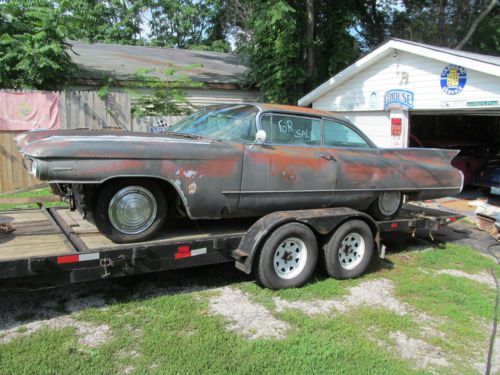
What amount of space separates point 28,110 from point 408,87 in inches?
343

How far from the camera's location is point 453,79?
9602 millimetres

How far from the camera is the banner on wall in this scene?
9.87 meters

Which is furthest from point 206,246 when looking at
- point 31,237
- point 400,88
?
point 400,88

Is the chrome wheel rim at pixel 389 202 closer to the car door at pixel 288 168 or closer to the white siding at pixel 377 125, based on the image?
the car door at pixel 288 168

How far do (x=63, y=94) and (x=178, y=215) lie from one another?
23.1ft

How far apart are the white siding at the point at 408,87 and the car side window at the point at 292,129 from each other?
5.21 metres

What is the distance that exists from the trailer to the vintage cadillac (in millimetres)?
248

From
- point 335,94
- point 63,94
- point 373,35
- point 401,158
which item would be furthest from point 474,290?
point 373,35

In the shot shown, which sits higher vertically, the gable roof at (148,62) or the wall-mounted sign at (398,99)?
the gable roof at (148,62)

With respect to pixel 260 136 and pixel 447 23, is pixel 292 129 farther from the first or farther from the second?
pixel 447 23

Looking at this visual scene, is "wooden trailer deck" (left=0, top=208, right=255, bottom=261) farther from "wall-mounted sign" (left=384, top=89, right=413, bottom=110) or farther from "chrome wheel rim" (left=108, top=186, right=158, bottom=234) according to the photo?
"wall-mounted sign" (left=384, top=89, right=413, bottom=110)

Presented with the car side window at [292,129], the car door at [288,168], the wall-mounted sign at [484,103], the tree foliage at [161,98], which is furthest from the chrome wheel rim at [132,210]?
the tree foliage at [161,98]

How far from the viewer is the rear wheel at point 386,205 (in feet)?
20.0

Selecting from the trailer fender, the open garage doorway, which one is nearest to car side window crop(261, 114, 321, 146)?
the trailer fender
